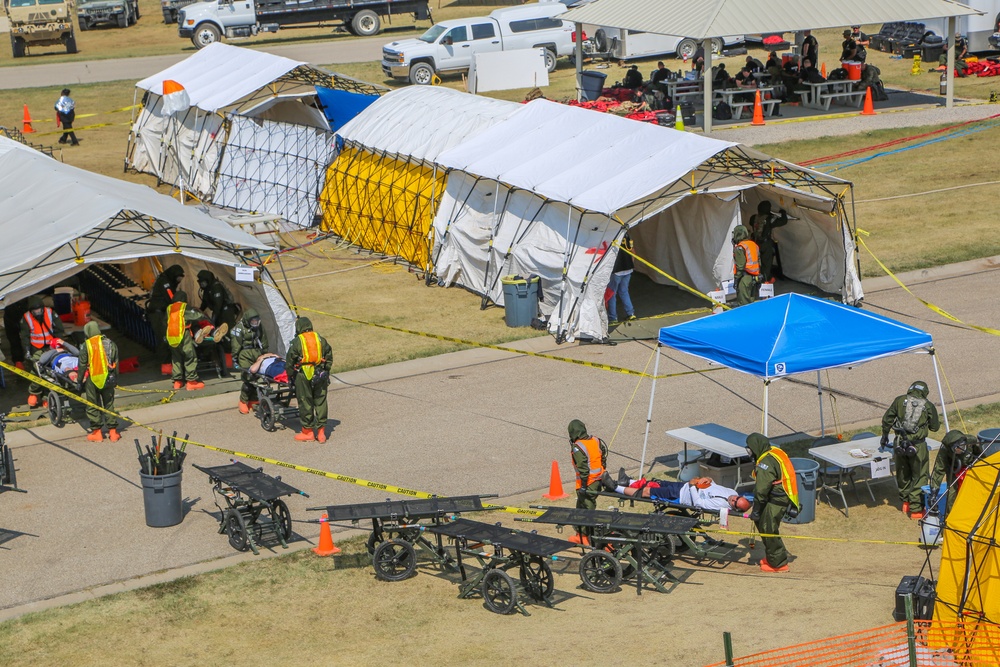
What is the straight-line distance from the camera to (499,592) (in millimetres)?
11984

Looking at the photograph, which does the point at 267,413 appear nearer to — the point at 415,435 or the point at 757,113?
the point at 415,435

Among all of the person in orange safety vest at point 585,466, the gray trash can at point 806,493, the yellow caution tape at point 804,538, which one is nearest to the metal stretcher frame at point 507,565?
the person in orange safety vest at point 585,466

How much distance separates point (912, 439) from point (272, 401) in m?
8.14

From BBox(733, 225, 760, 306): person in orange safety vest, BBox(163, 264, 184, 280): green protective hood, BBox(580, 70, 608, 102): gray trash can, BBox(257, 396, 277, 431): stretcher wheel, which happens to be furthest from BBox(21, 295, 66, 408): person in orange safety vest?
BBox(580, 70, 608, 102): gray trash can

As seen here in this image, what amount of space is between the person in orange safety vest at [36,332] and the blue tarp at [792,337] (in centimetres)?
895

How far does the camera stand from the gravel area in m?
34.8

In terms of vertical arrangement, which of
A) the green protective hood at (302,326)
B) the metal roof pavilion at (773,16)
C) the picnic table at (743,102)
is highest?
the metal roof pavilion at (773,16)

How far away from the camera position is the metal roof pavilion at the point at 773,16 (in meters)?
33.9

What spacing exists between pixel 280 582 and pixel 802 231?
12.8m

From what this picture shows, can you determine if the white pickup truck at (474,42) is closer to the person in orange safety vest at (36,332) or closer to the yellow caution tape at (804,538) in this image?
the person in orange safety vest at (36,332)

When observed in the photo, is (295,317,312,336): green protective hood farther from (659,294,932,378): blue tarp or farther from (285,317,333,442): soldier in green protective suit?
(659,294,932,378): blue tarp

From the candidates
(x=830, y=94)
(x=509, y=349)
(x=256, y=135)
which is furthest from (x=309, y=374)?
(x=830, y=94)

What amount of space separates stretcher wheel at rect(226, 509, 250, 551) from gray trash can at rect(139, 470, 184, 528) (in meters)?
0.82

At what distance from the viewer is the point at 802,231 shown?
22.6 metres
